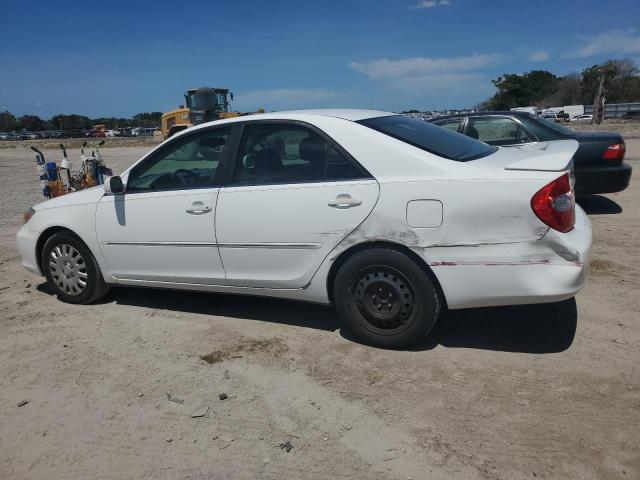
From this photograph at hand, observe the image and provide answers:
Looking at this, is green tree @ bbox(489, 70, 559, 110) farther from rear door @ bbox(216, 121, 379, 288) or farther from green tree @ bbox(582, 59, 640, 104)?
rear door @ bbox(216, 121, 379, 288)

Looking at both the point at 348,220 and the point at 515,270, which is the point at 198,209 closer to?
the point at 348,220

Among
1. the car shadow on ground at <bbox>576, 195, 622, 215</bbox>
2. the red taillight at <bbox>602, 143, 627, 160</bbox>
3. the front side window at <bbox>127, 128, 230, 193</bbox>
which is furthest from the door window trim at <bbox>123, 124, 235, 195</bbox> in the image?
the car shadow on ground at <bbox>576, 195, 622, 215</bbox>

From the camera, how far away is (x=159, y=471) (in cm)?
265

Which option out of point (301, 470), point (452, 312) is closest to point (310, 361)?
point (301, 470)

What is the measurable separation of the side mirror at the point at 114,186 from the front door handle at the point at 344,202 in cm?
196

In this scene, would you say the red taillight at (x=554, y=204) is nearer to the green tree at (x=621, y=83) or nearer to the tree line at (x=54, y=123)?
the green tree at (x=621, y=83)

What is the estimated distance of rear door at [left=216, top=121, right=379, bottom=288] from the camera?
12.0 ft

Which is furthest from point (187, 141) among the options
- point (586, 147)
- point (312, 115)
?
point (586, 147)

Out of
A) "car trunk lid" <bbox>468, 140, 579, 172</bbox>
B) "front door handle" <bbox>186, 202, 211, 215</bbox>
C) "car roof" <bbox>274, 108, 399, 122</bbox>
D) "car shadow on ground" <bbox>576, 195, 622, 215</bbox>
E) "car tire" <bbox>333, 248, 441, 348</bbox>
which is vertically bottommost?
"car shadow on ground" <bbox>576, 195, 622, 215</bbox>

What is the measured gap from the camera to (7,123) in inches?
4178

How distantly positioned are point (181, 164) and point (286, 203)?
1.20 meters

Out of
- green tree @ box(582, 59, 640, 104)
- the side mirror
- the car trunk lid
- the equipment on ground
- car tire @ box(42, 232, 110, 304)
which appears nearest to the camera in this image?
the car trunk lid

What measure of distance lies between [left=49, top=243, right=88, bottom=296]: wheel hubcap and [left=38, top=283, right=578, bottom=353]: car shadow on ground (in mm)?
318

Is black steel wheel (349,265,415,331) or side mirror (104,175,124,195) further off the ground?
side mirror (104,175,124,195)
